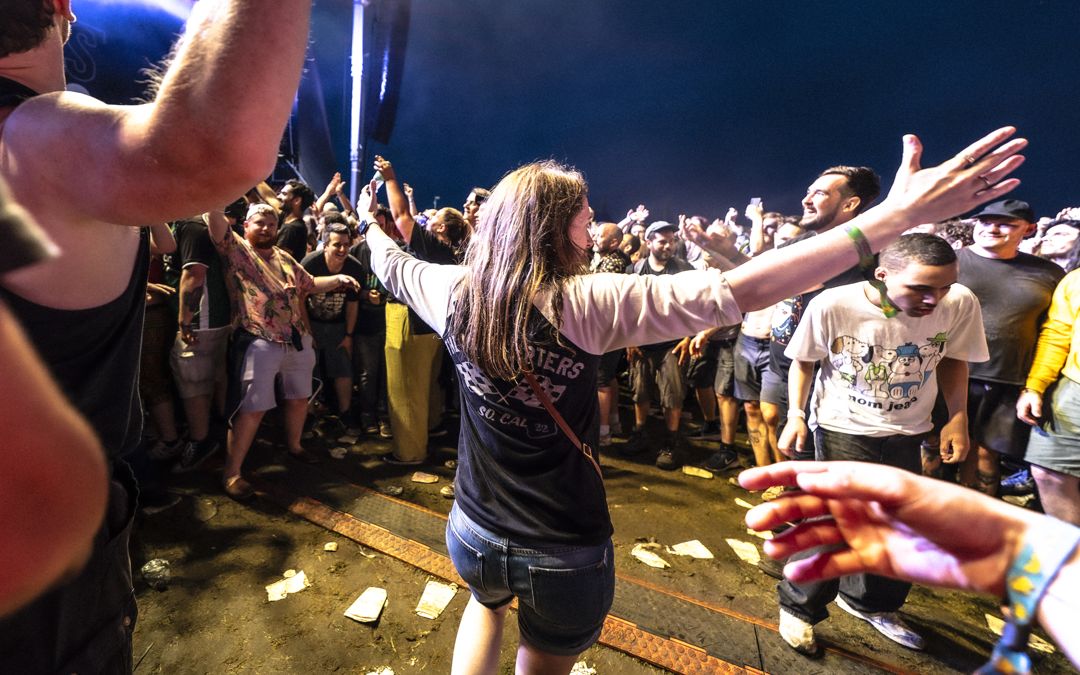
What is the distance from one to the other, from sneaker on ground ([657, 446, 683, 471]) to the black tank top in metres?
4.59

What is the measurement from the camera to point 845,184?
330cm

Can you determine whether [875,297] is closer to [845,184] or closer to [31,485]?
[845,184]

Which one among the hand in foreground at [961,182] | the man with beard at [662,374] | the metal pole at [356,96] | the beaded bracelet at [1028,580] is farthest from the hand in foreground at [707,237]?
the metal pole at [356,96]

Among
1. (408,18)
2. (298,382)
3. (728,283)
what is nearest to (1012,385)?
(728,283)

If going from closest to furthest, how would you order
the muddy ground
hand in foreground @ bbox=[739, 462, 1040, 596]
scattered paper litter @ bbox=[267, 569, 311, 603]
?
1. hand in foreground @ bbox=[739, 462, 1040, 596]
2. the muddy ground
3. scattered paper litter @ bbox=[267, 569, 311, 603]

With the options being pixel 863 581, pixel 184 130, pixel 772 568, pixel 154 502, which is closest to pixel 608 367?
pixel 772 568

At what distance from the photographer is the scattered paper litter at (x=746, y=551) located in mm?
3480

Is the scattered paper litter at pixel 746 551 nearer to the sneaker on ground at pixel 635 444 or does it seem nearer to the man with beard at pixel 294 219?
the sneaker on ground at pixel 635 444

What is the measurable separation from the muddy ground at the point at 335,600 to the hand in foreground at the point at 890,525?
195 centimetres

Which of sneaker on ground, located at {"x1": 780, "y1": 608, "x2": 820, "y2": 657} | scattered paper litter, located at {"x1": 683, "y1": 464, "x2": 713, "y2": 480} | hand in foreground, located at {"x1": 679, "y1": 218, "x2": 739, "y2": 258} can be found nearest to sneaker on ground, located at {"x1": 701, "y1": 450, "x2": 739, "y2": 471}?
scattered paper litter, located at {"x1": 683, "y1": 464, "x2": 713, "y2": 480}

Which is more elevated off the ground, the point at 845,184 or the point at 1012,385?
the point at 845,184

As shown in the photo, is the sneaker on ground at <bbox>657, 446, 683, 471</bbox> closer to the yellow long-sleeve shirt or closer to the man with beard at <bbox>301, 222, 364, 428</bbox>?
the yellow long-sleeve shirt

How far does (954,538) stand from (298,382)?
4.45 m

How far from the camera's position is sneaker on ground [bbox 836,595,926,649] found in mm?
2666
